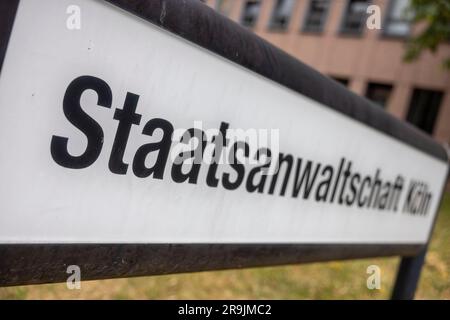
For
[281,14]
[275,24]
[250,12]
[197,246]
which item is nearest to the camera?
[197,246]

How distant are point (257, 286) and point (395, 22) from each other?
16073 millimetres

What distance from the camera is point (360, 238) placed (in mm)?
1592

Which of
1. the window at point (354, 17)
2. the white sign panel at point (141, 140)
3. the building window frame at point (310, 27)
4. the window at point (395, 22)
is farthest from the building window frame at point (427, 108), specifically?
A: the white sign panel at point (141, 140)

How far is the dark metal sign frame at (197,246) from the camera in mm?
745

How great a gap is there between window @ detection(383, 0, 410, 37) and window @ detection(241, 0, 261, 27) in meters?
5.77

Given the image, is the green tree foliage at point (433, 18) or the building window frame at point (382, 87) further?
the building window frame at point (382, 87)

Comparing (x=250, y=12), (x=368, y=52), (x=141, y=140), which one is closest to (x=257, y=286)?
(x=141, y=140)

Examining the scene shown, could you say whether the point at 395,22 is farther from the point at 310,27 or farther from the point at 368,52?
the point at 310,27

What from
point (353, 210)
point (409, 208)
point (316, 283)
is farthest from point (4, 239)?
point (316, 283)

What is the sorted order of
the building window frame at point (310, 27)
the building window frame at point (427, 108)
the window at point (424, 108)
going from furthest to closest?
the building window frame at point (310, 27)
the window at point (424, 108)
the building window frame at point (427, 108)

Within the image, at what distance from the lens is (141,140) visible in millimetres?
854

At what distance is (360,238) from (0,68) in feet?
4.21

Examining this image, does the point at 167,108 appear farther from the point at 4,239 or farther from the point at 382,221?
the point at 382,221

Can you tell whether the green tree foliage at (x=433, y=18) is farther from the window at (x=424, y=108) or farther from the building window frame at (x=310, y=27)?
the building window frame at (x=310, y=27)
